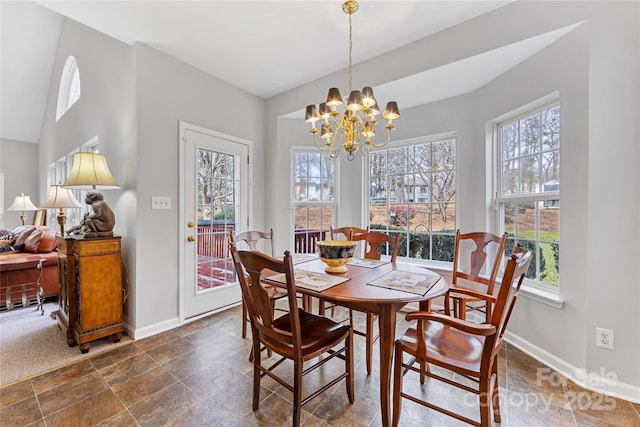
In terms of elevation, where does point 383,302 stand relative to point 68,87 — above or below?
below

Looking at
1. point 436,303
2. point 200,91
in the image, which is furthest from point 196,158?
point 436,303

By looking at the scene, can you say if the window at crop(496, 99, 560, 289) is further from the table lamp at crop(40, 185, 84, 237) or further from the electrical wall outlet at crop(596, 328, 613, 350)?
the table lamp at crop(40, 185, 84, 237)

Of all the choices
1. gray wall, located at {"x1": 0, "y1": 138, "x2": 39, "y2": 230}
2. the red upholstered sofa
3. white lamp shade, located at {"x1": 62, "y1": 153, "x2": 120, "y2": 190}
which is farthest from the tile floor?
gray wall, located at {"x1": 0, "y1": 138, "x2": 39, "y2": 230}

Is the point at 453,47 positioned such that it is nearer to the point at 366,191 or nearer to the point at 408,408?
the point at 366,191

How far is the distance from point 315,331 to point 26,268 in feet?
12.7

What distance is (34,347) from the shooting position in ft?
7.66

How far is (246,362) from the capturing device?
2104mm

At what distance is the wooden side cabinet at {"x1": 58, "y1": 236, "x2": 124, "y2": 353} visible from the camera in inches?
88.5

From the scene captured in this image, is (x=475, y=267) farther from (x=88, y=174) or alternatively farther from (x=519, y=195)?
(x=88, y=174)

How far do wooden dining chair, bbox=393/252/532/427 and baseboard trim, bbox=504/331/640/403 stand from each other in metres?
0.84

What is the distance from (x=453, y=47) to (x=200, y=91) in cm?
252

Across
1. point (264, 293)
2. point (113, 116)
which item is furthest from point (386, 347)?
point (113, 116)

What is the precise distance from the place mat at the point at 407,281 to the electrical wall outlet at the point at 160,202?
2145 millimetres

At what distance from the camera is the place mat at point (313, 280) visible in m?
1.52
